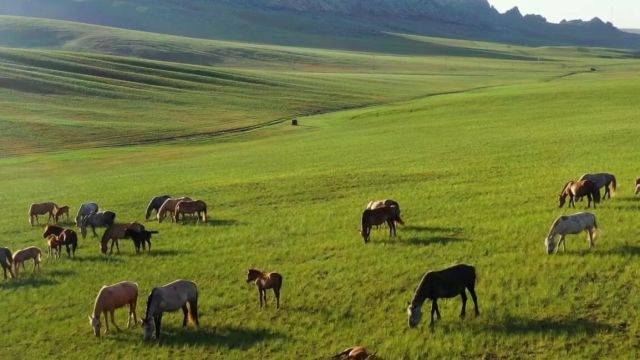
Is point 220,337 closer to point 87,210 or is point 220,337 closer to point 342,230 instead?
point 342,230

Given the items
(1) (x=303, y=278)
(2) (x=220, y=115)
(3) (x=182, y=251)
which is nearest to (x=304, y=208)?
(3) (x=182, y=251)

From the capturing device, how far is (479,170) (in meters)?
33.6

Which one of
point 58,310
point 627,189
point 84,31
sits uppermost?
point 84,31

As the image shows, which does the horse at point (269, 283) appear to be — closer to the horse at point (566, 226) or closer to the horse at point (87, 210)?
the horse at point (566, 226)

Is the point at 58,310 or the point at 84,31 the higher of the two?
the point at 84,31

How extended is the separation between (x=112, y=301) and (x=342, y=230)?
937 cm

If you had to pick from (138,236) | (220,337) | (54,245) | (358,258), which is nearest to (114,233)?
(138,236)

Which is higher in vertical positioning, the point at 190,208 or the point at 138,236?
the point at 190,208

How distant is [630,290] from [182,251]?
1359cm

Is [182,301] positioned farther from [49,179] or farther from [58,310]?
[49,179]

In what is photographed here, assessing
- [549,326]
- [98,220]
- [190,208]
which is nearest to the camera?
[549,326]

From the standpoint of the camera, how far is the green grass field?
13.8m

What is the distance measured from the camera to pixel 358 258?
18.8 meters

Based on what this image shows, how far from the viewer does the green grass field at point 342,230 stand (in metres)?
13.8
